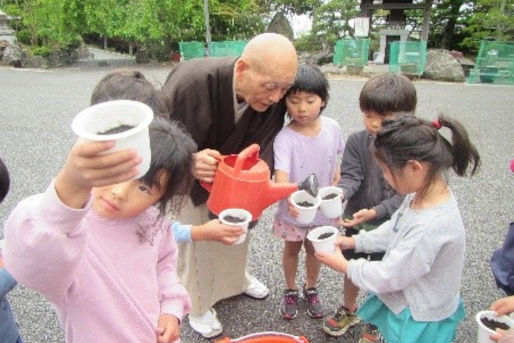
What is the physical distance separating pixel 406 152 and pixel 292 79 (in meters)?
0.59

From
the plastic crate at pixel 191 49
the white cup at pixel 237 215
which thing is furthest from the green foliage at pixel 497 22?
the white cup at pixel 237 215

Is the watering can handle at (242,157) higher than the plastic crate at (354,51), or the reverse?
the watering can handle at (242,157)

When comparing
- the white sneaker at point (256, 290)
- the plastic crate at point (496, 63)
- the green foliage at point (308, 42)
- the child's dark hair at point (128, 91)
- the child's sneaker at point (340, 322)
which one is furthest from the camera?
the green foliage at point (308, 42)

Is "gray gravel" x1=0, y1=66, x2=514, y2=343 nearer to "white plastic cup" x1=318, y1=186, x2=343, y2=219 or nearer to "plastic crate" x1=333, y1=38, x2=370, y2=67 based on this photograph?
"white plastic cup" x1=318, y1=186, x2=343, y2=219

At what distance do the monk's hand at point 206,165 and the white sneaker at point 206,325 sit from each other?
0.91 m

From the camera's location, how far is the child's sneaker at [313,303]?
2350 millimetres

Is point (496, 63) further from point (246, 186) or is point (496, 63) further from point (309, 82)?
point (246, 186)

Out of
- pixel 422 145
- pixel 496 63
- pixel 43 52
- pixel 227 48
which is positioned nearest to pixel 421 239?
pixel 422 145

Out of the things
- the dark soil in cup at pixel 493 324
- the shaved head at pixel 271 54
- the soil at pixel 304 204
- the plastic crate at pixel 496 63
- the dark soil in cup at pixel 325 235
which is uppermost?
the shaved head at pixel 271 54

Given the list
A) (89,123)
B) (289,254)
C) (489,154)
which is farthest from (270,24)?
(89,123)

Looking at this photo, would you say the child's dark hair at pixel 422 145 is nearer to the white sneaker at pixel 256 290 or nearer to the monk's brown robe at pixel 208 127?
the monk's brown robe at pixel 208 127

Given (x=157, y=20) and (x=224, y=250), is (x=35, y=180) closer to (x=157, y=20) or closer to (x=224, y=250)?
(x=224, y=250)

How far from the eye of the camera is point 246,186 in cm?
162

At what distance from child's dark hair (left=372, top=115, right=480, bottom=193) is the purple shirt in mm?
545
